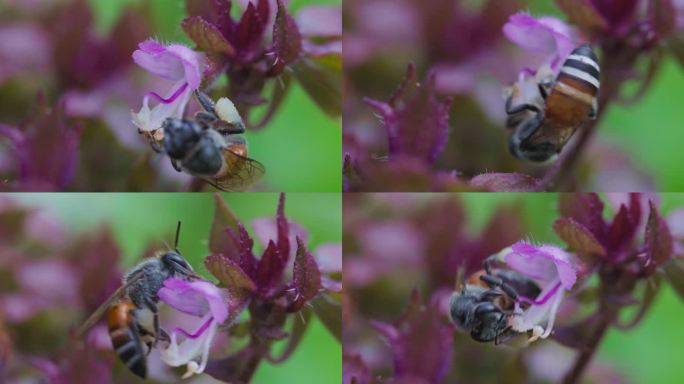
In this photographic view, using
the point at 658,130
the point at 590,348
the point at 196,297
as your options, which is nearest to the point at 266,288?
the point at 196,297

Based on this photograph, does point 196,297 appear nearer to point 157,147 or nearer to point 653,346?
point 157,147

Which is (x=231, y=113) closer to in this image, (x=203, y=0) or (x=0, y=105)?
(x=203, y=0)

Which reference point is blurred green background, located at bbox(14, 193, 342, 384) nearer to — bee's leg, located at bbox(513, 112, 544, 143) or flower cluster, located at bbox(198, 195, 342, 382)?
flower cluster, located at bbox(198, 195, 342, 382)

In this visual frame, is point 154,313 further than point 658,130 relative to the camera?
No

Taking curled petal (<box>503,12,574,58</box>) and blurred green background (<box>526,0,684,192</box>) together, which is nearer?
curled petal (<box>503,12,574,58</box>)

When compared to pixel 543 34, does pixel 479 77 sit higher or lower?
lower

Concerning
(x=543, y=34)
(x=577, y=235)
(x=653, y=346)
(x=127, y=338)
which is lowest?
(x=653, y=346)

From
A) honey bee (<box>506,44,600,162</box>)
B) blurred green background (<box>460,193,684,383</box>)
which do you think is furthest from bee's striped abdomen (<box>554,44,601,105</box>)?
blurred green background (<box>460,193,684,383</box>)
